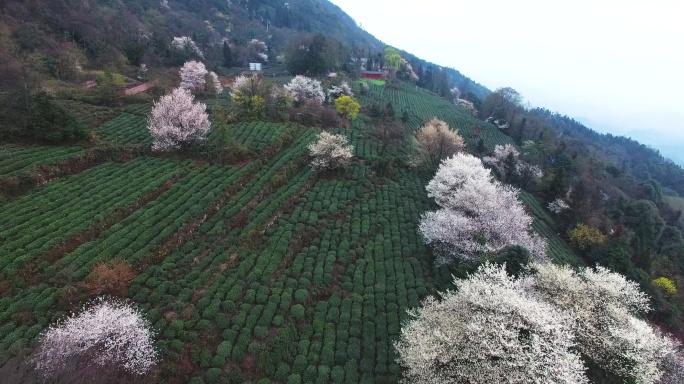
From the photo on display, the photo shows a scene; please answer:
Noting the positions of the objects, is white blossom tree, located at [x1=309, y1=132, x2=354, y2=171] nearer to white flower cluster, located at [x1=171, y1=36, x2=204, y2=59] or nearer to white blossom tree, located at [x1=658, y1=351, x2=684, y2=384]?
white blossom tree, located at [x1=658, y1=351, x2=684, y2=384]

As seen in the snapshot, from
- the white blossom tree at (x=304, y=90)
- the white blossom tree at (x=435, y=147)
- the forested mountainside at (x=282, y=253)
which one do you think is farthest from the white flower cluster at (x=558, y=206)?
the white blossom tree at (x=304, y=90)

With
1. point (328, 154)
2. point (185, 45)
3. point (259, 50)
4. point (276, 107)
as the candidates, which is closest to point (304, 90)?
point (276, 107)

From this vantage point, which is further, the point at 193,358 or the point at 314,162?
the point at 314,162

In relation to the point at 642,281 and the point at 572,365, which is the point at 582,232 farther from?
the point at 572,365

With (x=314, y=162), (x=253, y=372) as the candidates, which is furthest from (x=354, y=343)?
(x=314, y=162)

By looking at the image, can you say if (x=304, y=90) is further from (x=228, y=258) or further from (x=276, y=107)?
(x=228, y=258)

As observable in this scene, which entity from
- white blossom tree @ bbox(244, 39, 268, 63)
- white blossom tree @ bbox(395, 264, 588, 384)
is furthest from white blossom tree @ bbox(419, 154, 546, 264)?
white blossom tree @ bbox(244, 39, 268, 63)
